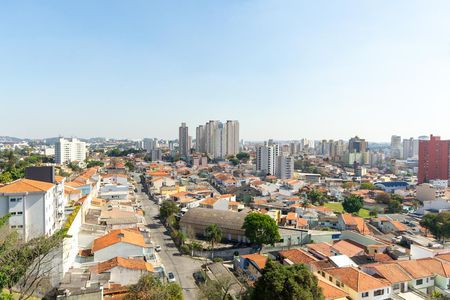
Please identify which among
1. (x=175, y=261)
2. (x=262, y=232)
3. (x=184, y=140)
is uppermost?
(x=184, y=140)

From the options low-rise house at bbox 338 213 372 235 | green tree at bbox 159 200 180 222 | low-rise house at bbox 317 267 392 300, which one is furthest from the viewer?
green tree at bbox 159 200 180 222

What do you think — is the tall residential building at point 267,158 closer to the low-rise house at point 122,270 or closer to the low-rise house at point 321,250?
the low-rise house at point 321,250

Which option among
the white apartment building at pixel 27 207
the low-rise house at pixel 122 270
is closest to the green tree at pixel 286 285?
the low-rise house at pixel 122 270

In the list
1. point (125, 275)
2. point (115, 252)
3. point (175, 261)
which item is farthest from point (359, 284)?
point (115, 252)

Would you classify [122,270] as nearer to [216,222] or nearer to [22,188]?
[22,188]

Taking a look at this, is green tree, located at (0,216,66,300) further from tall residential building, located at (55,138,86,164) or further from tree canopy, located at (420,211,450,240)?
tall residential building, located at (55,138,86,164)

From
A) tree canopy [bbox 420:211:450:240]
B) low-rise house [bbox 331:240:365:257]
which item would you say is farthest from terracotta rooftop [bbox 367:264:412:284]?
tree canopy [bbox 420:211:450:240]

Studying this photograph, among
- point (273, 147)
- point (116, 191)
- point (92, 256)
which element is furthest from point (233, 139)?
point (92, 256)

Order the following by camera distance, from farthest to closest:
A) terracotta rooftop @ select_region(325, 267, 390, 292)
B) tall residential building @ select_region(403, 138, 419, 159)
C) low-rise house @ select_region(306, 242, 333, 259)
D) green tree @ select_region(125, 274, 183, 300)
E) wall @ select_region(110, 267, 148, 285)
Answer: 1. tall residential building @ select_region(403, 138, 419, 159)
2. low-rise house @ select_region(306, 242, 333, 259)
3. wall @ select_region(110, 267, 148, 285)
4. terracotta rooftop @ select_region(325, 267, 390, 292)
5. green tree @ select_region(125, 274, 183, 300)
